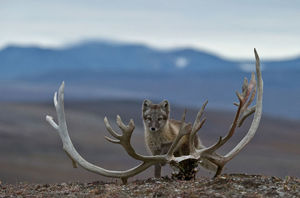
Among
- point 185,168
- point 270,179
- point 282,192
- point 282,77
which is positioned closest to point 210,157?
point 185,168

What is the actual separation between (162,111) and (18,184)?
313 centimetres

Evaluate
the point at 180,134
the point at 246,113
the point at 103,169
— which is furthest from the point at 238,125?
the point at 103,169

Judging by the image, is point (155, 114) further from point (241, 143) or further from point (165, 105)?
point (241, 143)

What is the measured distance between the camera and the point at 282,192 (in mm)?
8648

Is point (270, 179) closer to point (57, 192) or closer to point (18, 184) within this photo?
point (57, 192)

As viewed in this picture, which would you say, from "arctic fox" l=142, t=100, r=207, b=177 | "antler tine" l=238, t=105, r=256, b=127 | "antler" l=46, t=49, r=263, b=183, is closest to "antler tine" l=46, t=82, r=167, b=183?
"antler" l=46, t=49, r=263, b=183

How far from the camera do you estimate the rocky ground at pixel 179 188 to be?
28.4ft

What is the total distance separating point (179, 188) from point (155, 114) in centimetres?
212

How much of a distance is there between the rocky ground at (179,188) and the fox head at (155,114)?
3.70ft

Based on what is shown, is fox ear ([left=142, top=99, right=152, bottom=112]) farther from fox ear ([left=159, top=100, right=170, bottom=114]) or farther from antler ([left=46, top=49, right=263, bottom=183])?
antler ([left=46, top=49, right=263, bottom=183])

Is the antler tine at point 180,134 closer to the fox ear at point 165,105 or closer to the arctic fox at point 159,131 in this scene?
the arctic fox at point 159,131

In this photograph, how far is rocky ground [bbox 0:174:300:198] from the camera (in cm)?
865

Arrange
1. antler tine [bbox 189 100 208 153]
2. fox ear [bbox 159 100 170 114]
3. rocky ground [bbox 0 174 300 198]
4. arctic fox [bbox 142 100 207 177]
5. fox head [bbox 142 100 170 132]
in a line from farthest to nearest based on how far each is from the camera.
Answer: fox ear [bbox 159 100 170 114] → fox head [bbox 142 100 170 132] → arctic fox [bbox 142 100 207 177] → antler tine [bbox 189 100 208 153] → rocky ground [bbox 0 174 300 198]

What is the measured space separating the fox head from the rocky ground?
1.13 metres
